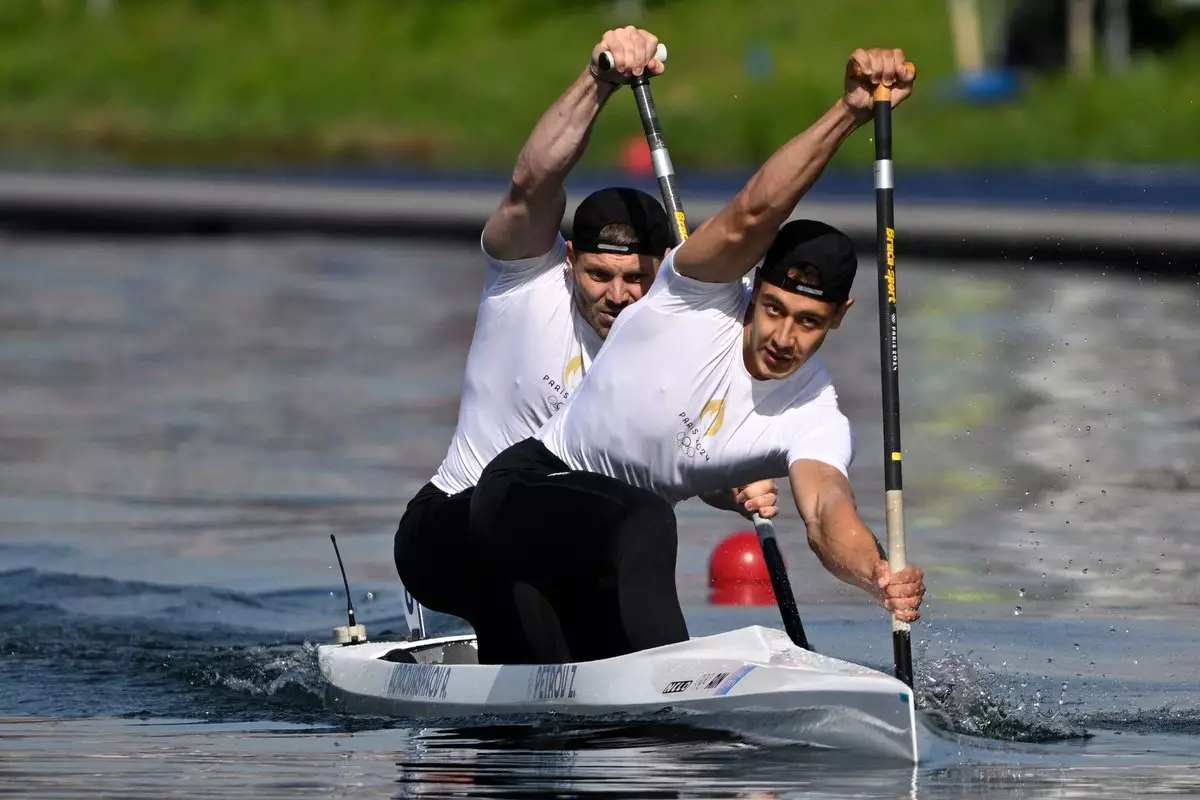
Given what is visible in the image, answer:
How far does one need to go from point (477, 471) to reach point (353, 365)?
12.5 m

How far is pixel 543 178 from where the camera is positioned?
8.79m

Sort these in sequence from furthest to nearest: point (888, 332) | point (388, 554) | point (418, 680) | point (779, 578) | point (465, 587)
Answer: point (388, 554)
point (418, 680)
point (779, 578)
point (465, 587)
point (888, 332)

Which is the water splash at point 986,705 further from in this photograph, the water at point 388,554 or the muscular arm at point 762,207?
the muscular arm at point 762,207

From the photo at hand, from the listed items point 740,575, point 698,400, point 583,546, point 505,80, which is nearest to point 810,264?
point 698,400

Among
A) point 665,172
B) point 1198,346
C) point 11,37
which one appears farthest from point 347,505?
point 11,37

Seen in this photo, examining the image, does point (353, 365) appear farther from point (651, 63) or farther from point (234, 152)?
point (234, 152)

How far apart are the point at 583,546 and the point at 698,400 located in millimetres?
579

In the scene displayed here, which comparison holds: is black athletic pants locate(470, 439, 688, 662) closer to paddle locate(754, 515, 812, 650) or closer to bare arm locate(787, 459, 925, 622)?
bare arm locate(787, 459, 925, 622)

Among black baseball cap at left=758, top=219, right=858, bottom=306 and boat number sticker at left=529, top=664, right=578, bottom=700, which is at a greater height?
black baseball cap at left=758, top=219, right=858, bottom=306

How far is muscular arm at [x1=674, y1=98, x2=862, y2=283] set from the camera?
7613 millimetres

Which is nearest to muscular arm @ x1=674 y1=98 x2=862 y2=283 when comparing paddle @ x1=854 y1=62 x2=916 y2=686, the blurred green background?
paddle @ x1=854 y1=62 x2=916 y2=686

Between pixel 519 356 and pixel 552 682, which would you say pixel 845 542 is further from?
pixel 519 356

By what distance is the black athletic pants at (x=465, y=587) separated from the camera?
848 centimetres

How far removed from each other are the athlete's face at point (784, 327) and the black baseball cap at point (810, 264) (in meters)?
0.03
